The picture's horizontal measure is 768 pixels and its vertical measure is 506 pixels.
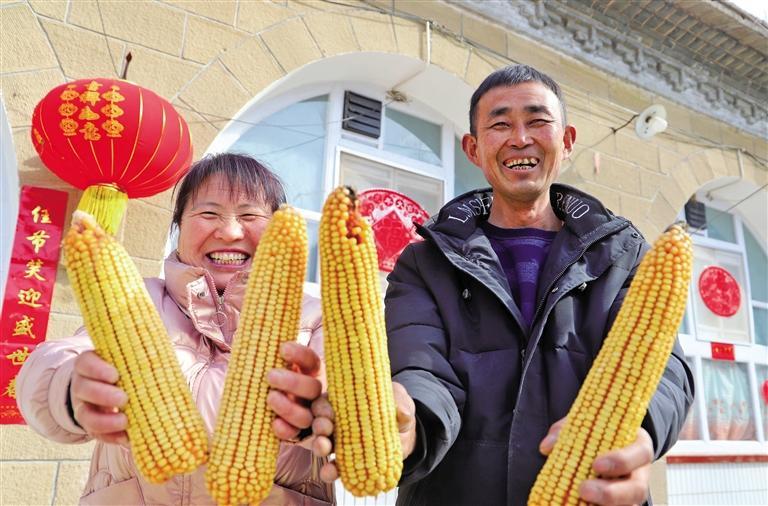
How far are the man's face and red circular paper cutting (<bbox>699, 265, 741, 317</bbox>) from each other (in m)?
5.16

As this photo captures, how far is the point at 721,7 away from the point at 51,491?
6.78 meters

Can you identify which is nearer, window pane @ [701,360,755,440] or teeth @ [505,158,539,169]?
teeth @ [505,158,539,169]

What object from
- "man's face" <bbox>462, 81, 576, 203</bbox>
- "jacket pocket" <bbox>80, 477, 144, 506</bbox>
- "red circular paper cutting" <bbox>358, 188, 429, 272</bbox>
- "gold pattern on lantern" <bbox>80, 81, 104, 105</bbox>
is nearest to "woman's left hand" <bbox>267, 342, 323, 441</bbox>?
"jacket pocket" <bbox>80, 477, 144, 506</bbox>

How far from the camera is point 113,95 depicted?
2492 mm

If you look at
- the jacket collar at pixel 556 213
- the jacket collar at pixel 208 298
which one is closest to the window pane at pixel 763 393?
the jacket collar at pixel 556 213

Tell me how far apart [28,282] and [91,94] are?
42.8 inches

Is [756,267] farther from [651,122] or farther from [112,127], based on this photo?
[112,127]

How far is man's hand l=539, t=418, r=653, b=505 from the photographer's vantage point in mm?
883

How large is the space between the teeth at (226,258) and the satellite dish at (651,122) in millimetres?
4735

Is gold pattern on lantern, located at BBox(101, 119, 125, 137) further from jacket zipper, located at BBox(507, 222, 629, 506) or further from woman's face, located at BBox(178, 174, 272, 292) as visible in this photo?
jacket zipper, located at BBox(507, 222, 629, 506)

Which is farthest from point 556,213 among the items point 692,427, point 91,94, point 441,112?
point 692,427

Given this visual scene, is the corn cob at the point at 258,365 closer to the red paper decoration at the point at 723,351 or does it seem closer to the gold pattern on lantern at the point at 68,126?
the gold pattern on lantern at the point at 68,126

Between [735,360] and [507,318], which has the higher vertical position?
[735,360]

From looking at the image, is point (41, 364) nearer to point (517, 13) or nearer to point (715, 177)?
point (517, 13)
